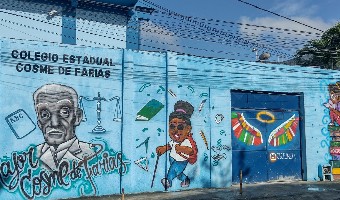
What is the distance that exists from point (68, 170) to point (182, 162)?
17.3 ft

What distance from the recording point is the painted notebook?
54.7 ft

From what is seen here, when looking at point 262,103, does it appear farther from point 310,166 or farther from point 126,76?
point 126,76

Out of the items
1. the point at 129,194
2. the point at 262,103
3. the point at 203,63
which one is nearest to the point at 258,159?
the point at 262,103

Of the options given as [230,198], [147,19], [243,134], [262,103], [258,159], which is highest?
[147,19]

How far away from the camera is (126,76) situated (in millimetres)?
16453

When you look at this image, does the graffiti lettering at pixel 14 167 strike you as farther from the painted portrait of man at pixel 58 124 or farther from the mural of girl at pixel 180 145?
the mural of girl at pixel 180 145

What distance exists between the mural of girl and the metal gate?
2.61 metres

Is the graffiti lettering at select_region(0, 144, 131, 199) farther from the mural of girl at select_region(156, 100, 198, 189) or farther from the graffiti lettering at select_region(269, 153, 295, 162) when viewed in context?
the graffiti lettering at select_region(269, 153, 295, 162)

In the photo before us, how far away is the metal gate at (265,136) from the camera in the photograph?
19.0 m

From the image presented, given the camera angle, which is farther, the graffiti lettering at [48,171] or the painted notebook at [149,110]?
the painted notebook at [149,110]

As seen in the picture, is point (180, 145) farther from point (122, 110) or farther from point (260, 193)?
point (260, 193)

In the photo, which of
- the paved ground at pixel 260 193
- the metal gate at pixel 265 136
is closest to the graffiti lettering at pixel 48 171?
the paved ground at pixel 260 193

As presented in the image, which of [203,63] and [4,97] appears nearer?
[4,97]

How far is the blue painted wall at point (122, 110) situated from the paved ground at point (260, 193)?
683 millimetres
